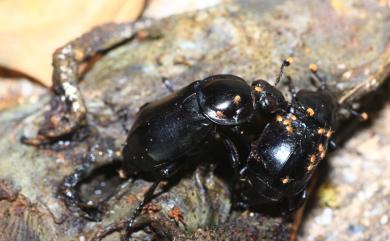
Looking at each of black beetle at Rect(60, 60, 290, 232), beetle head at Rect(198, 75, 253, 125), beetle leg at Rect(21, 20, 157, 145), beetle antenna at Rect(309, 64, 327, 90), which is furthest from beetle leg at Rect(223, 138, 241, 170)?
beetle leg at Rect(21, 20, 157, 145)

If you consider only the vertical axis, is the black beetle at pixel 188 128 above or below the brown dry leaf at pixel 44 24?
below

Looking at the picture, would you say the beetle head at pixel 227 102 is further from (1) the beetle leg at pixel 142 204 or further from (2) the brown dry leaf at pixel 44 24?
(2) the brown dry leaf at pixel 44 24

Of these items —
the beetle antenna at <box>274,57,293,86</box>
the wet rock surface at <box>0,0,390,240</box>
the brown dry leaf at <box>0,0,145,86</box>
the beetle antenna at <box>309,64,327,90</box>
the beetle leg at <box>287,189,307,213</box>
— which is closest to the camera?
the wet rock surface at <box>0,0,390,240</box>

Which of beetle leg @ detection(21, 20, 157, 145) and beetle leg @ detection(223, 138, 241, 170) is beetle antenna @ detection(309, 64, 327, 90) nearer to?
beetle leg @ detection(223, 138, 241, 170)

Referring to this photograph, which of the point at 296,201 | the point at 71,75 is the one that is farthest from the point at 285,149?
the point at 71,75

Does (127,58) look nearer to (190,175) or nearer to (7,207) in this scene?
(190,175)

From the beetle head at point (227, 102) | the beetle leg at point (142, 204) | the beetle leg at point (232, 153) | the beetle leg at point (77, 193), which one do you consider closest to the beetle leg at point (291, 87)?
the beetle head at point (227, 102)
